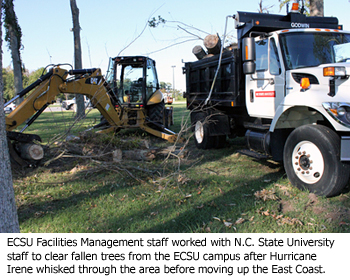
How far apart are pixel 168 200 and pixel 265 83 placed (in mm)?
3132

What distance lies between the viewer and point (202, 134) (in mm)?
8852

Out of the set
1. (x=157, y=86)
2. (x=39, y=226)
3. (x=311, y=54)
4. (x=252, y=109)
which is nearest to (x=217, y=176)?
(x=252, y=109)

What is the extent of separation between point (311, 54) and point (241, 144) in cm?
410

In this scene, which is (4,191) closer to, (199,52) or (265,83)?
(265,83)

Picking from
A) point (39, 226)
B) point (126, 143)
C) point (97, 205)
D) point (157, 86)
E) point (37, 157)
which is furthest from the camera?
point (157, 86)

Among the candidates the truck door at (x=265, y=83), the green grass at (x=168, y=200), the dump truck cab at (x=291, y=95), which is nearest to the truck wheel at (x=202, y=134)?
the dump truck cab at (x=291, y=95)

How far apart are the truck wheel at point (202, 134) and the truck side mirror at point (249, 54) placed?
2.39 m

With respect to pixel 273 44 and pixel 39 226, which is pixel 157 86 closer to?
pixel 273 44

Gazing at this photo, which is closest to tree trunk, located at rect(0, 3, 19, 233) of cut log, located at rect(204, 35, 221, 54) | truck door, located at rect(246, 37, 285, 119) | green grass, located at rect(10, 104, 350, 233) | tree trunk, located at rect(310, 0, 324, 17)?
green grass, located at rect(10, 104, 350, 233)

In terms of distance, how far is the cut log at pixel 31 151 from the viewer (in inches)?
257

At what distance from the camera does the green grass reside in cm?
406

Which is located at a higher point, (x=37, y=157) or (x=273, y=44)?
(x=273, y=44)

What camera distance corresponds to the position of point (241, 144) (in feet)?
30.9

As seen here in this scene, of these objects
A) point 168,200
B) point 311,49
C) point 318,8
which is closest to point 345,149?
point 311,49
